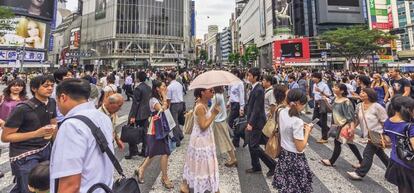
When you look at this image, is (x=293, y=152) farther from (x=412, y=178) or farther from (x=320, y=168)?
(x=320, y=168)

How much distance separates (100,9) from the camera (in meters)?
69.2

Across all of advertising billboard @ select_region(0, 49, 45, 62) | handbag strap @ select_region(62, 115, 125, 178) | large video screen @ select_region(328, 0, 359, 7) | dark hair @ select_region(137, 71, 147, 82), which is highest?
large video screen @ select_region(328, 0, 359, 7)

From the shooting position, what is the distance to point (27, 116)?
8.86 feet

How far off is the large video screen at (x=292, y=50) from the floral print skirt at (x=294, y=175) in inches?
2449

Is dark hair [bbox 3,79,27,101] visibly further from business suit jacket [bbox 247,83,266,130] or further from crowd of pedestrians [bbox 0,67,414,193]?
business suit jacket [bbox 247,83,266,130]

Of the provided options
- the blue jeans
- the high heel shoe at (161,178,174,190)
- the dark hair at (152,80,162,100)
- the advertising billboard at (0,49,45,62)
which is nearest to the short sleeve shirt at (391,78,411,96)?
the dark hair at (152,80,162,100)

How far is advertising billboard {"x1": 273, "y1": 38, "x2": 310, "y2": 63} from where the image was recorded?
60844 millimetres

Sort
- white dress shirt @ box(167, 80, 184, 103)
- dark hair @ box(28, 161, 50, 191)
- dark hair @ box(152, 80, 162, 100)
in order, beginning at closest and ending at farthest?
dark hair @ box(28, 161, 50, 191), dark hair @ box(152, 80, 162, 100), white dress shirt @ box(167, 80, 184, 103)

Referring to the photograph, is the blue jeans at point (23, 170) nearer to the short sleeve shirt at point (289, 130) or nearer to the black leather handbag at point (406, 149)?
the short sleeve shirt at point (289, 130)

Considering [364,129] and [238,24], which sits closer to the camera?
[364,129]

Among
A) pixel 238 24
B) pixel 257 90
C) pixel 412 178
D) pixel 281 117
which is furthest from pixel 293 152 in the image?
pixel 238 24

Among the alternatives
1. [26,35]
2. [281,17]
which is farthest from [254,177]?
[281,17]

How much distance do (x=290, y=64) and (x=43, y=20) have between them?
53568mm

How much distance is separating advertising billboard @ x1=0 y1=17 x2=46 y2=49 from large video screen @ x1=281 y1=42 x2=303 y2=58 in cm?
5183
